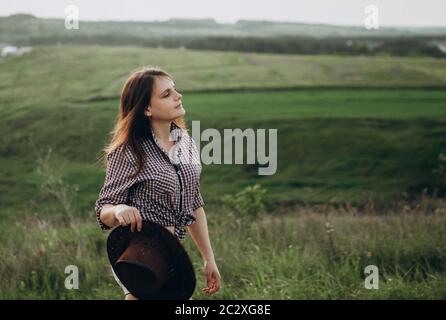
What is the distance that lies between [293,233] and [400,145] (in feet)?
3.67

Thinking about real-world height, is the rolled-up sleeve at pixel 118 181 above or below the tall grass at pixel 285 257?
above

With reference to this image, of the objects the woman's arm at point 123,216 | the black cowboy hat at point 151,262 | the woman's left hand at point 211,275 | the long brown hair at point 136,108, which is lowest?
the woman's left hand at point 211,275

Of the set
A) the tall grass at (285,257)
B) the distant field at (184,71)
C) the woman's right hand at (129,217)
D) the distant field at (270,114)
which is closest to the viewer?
the woman's right hand at (129,217)

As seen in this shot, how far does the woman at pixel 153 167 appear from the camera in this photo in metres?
2.88

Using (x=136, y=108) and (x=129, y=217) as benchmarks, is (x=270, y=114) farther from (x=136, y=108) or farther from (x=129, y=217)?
(x=129, y=217)

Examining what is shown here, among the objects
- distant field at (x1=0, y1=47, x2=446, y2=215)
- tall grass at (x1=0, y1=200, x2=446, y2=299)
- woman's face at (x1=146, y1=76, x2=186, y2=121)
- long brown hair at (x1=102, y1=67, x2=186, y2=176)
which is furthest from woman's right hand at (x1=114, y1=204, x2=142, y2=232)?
distant field at (x1=0, y1=47, x2=446, y2=215)

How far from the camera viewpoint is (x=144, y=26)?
6.07 meters

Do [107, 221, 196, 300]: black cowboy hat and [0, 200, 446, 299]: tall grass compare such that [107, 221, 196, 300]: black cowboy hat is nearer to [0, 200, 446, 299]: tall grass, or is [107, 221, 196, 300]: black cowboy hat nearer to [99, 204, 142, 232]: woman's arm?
[99, 204, 142, 232]: woman's arm

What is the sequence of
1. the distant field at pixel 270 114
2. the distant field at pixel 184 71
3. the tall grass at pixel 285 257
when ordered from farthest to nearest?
1. the distant field at pixel 184 71
2. the distant field at pixel 270 114
3. the tall grass at pixel 285 257

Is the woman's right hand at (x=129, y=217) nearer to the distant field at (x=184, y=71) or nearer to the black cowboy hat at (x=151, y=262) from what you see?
the black cowboy hat at (x=151, y=262)

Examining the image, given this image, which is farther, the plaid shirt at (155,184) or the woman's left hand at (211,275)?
the woman's left hand at (211,275)

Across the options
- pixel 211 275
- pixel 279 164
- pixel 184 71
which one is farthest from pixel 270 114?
pixel 211 275

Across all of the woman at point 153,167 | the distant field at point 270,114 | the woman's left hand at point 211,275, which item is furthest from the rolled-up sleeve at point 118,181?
the distant field at point 270,114
